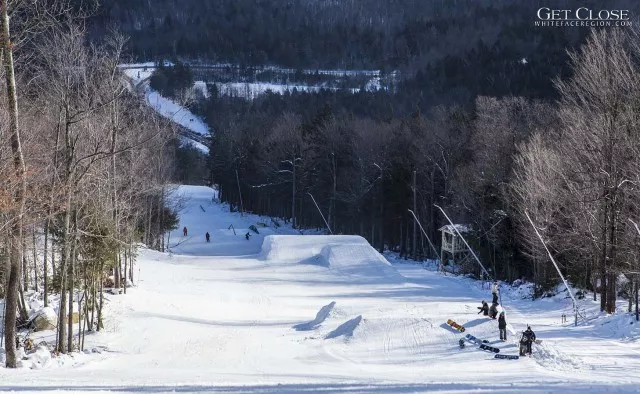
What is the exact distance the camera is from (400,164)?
5675cm

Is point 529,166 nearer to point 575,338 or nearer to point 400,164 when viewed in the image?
point 575,338

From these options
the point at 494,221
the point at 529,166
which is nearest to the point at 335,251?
the point at 494,221

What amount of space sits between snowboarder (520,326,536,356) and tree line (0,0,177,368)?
10812mm

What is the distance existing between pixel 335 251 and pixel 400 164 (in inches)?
542

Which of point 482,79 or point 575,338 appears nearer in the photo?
point 575,338

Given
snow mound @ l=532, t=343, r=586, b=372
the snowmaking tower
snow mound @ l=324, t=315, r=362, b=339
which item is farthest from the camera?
the snowmaking tower

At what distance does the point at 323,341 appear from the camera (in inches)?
827

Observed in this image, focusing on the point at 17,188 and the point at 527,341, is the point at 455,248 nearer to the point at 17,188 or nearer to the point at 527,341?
the point at 527,341

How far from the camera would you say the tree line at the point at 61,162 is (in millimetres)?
14008

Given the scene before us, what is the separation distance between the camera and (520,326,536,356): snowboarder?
1703 centimetres

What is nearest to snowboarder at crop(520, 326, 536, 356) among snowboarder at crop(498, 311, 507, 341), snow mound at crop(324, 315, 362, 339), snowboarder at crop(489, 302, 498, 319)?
snowboarder at crop(498, 311, 507, 341)

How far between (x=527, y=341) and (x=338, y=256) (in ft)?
93.0

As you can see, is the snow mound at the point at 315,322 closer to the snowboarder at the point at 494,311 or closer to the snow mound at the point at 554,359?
the snowboarder at the point at 494,311

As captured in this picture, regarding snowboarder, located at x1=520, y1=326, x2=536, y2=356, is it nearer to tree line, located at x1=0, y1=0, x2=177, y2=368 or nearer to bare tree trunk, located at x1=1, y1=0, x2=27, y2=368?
Result: tree line, located at x1=0, y1=0, x2=177, y2=368
